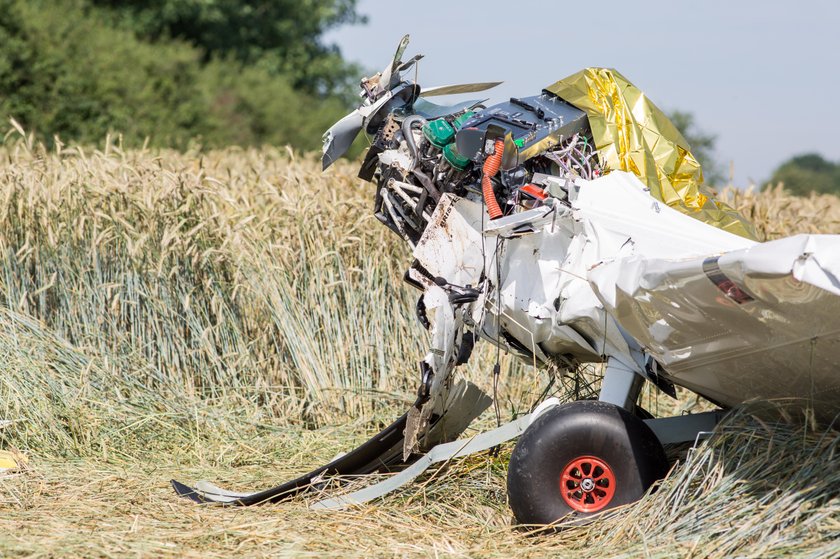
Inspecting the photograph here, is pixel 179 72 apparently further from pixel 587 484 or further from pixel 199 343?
pixel 587 484

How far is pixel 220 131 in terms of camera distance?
19547 mm

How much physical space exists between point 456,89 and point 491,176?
938 millimetres

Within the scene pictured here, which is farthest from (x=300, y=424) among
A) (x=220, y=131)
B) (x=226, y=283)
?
(x=220, y=131)

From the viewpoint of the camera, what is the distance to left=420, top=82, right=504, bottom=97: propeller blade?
436cm

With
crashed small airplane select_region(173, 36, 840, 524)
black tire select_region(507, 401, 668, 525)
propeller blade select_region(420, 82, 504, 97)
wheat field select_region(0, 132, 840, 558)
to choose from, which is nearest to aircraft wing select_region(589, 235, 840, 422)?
crashed small airplane select_region(173, 36, 840, 524)

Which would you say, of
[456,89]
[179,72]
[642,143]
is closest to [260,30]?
[179,72]

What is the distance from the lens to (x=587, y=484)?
3.44 metres

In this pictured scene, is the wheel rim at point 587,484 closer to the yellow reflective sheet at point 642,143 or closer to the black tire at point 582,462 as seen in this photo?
the black tire at point 582,462

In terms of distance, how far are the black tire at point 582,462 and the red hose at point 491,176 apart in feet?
2.53

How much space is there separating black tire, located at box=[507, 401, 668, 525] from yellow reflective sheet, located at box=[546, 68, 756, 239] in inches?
34.2

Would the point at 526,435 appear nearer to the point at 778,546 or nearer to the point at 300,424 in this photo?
the point at 778,546

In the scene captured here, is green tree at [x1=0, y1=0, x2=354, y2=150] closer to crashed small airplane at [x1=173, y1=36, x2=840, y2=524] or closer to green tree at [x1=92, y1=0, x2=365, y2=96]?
green tree at [x1=92, y1=0, x2=365, y2=96]

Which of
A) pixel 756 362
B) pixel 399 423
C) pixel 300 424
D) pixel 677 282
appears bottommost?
pixel 300 424

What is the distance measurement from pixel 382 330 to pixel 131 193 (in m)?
1.73
